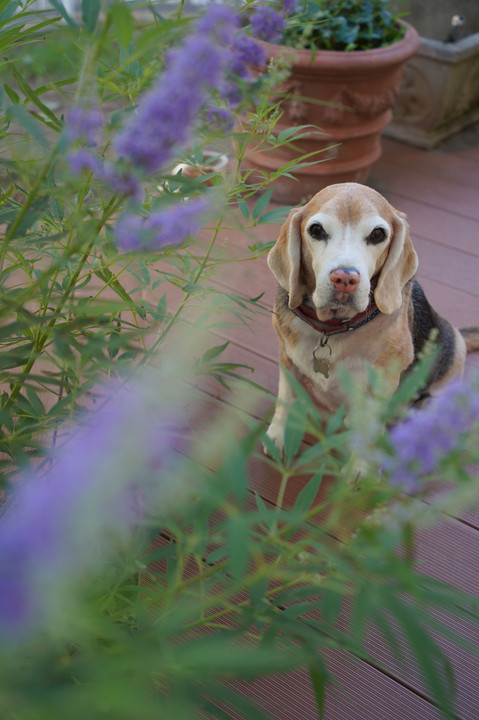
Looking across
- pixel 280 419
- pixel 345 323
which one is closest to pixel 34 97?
pixel 345 323

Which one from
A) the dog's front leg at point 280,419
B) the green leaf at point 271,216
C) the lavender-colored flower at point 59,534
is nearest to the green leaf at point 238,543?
the lavender-colored flower at point 59,534

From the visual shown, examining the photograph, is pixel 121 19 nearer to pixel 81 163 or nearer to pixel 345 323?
pixel 81 163

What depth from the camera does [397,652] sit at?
1.62ft

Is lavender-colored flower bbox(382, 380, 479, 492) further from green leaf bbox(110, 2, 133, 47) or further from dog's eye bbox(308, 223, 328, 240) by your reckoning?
dog's eye bbox(308, 223, 328, 240)

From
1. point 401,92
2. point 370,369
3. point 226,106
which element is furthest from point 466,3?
point 370,369

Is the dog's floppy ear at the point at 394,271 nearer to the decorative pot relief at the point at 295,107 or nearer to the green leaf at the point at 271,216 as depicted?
the green leaf at the point at 271,216

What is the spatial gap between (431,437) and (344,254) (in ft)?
2.70

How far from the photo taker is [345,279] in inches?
46.2

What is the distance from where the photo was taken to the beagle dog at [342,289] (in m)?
1.22

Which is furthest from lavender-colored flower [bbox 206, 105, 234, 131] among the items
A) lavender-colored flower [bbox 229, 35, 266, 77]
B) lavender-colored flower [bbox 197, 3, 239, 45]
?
lavender-colored flower [bbox 197, 3, 239, 45]

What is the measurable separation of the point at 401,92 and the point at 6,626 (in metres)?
3.22

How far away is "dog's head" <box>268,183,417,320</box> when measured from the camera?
47.4 inches

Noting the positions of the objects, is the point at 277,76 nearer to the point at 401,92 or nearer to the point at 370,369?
the point at 370,369

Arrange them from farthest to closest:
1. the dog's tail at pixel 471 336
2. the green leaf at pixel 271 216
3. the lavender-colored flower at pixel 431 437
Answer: the dog's tail at pixel 471 336, the green leaf at pixel 271 216, the lavender-colored flower at pixel 431 437
